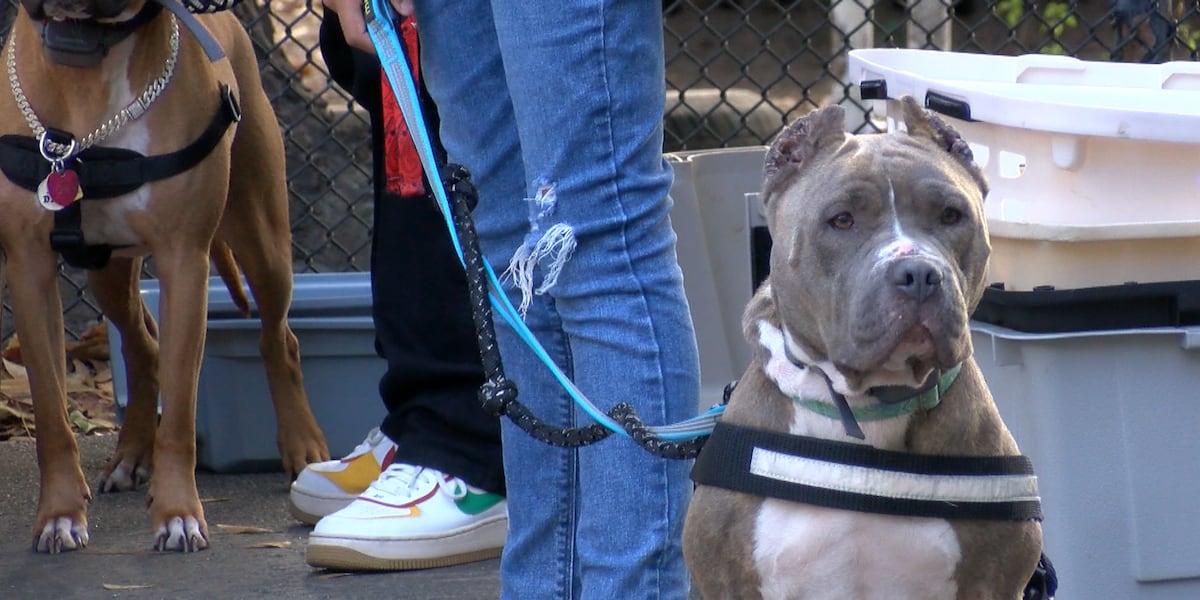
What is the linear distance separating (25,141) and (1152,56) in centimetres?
379

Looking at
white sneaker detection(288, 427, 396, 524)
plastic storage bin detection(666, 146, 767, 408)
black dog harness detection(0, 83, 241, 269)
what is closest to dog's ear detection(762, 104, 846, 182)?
plastic storage bin detection(666, 146, 767, 408)

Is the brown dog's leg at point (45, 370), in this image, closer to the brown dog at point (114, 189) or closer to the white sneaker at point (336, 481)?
the brown dog at point (114, 189)

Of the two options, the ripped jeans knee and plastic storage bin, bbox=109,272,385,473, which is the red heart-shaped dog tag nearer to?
plastic storage bin, bbox=109,272,385,473

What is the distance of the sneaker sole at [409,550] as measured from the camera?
2986 millimetres

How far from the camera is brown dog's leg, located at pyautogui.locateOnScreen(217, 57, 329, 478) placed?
3.89 metres

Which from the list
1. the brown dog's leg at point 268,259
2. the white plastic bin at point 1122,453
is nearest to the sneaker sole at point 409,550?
the brown dog's leg at point 268,259

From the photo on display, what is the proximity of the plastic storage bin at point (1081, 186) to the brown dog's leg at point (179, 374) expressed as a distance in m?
1.74

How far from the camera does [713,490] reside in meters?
1.89

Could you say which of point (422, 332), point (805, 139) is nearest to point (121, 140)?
point (422, 332)

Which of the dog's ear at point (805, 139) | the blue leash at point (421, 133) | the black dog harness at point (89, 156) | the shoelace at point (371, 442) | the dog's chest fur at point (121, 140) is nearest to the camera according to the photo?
the dog's ear at point (805, 139)

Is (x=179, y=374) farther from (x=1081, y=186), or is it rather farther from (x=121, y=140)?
(x=1081, y=186)

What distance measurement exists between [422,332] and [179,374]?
0.60 metres

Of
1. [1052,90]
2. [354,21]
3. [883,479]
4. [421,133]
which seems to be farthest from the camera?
[1052,90]

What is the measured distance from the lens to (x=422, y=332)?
329cm
